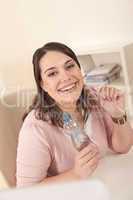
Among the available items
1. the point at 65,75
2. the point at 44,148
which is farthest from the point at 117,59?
the point at 44,148

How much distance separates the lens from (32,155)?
0.70 metres

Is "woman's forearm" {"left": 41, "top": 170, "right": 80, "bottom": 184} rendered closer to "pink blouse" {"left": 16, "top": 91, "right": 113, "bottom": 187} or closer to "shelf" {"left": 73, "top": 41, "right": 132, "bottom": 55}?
"pink blouse" {"left": 16, "top": 91, "right": 113, "bottom": 187}

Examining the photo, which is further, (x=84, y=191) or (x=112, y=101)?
(x=112, y=101)

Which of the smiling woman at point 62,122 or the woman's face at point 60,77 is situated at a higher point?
the woman's face at point 60,77

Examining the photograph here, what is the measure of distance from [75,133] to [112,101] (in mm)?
107

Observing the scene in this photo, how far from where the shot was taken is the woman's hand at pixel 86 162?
692 mm

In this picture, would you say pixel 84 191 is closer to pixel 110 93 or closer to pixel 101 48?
pixel 110 93

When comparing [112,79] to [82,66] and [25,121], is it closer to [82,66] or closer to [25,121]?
[82,66]

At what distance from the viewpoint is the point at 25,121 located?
74cm

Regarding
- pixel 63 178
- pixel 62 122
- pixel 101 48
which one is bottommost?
pixel 63 178

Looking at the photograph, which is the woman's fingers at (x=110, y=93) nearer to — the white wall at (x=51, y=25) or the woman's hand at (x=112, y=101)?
the woman's hand at (x=112, y=101)

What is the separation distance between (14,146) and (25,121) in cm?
6

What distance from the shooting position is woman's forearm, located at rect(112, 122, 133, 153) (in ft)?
2.47

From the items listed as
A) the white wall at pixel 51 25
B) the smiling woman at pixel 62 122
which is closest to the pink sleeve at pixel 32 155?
the smiling woman at pixel 62 122
